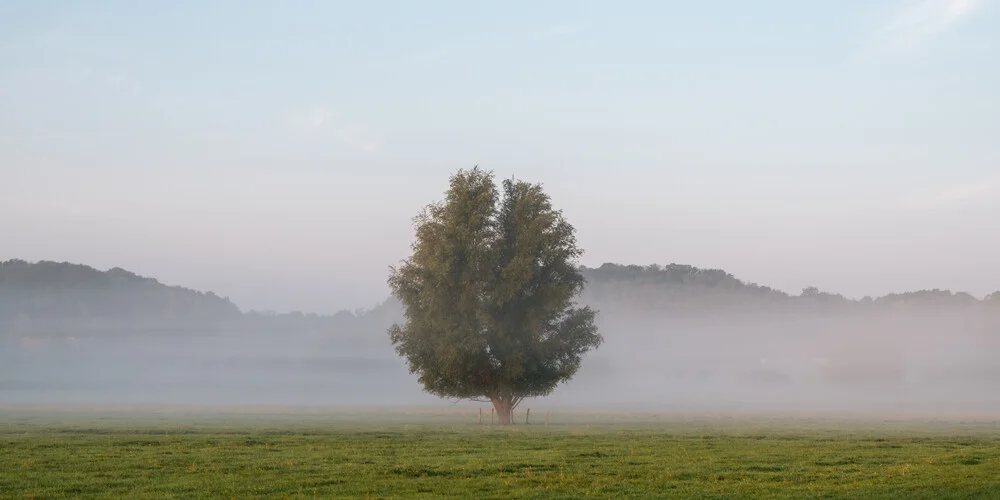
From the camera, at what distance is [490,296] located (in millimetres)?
72625

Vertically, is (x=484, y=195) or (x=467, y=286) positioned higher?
(x=484, y=195)

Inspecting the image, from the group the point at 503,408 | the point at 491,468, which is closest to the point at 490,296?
the point at 503,408

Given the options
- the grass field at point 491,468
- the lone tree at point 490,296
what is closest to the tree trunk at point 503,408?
the lone tree at point 490,296

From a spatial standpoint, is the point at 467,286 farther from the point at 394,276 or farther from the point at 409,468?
the point at 409,468

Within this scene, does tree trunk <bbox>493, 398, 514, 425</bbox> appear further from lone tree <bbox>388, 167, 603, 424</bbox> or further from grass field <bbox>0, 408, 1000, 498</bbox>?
grass field <bbox>0, 408, 1000, 498</bbox>

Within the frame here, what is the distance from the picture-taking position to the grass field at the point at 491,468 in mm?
28203

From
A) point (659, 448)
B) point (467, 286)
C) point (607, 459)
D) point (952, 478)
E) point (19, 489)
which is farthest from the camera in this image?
point (467, 286)

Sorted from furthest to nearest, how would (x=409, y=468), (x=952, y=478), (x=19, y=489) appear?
(x=409, y=468)
(x=952, y=478)
(x=19, y=489)

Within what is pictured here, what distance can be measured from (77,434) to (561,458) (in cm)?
2903

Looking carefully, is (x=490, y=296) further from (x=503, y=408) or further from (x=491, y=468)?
(x=491, y=468)

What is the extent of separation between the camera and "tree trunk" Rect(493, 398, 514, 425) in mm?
75938

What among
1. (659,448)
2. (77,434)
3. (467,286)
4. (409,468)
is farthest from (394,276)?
(409,468)

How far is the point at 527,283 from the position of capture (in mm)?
72188

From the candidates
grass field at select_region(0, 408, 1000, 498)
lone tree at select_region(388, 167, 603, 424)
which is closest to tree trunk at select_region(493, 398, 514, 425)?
lone tree at select_region(388, 167, 603, 424)
